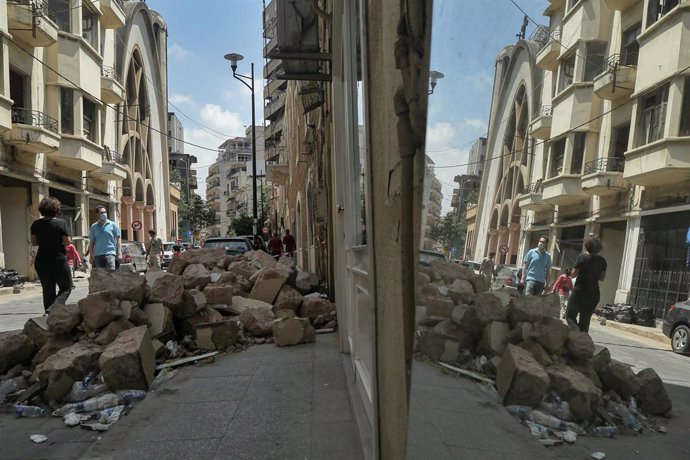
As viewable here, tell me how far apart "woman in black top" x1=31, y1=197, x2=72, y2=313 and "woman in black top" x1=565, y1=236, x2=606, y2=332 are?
5.76 meters

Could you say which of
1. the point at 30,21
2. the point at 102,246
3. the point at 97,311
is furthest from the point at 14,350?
the point at 30,21

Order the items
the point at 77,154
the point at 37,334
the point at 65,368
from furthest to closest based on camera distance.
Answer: the point at 77,154 < the point at 37,334 < the point at 65,368

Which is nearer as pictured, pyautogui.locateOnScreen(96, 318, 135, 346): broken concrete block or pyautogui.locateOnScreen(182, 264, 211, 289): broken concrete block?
pyautogui.locateOnScreen(96, 318, 135, 346): broken concrete block

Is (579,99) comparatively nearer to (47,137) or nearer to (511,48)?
(511,48)

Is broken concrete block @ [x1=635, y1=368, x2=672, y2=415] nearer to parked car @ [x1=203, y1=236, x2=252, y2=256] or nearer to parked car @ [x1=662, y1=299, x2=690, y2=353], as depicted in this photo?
parked car @ [x1=662, y1=299, x2=690, y2=353]

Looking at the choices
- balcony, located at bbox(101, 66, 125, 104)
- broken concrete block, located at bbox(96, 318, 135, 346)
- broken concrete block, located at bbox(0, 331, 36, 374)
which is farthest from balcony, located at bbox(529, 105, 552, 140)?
balcony, located at bbox(101, 66, 125, 104)

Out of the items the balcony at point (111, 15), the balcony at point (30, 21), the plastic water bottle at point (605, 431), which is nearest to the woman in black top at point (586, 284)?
the plastic water bottle at point (605, 431)

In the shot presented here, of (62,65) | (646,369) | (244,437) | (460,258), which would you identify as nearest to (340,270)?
(244,437)

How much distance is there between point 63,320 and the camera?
3920mm

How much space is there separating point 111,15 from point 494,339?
2327 cm

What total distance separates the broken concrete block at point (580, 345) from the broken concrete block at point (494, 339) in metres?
0.15

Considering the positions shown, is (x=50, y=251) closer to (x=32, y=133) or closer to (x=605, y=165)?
(x=605, y=165)

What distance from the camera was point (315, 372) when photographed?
391 centimetres

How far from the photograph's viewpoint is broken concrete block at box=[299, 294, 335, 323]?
580cm
